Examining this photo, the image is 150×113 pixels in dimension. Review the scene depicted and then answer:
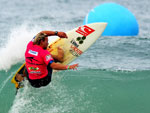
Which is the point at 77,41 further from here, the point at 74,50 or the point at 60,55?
the point at 60,55

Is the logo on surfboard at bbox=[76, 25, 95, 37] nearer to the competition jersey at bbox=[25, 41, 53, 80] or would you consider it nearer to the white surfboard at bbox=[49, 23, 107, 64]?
the white surfboard at bbox=[49, 23, 107, 64]

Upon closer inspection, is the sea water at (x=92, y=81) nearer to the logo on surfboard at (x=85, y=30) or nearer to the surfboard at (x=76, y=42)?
the surfboard at (x=76, y=42)

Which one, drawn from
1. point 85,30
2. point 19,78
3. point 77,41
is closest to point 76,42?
point 77,41

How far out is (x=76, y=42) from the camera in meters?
8.12

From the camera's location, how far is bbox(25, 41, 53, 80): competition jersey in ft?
20.3


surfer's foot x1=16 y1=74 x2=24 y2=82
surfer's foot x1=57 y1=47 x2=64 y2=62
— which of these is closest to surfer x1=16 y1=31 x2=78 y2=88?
surfer's foot x1=16 y1=74 x2=24 y2=82

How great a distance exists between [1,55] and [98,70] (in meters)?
3.26

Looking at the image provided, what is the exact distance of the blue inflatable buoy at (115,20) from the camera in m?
12.0

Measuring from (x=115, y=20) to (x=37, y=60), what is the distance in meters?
6.38

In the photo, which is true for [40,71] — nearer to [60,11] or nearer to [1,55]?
[1,55]

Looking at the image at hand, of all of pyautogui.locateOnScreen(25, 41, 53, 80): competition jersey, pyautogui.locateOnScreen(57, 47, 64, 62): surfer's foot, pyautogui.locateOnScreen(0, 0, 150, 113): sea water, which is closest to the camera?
pyautogui.locateOnScreen(25, 41, 53, 80): competition jersey

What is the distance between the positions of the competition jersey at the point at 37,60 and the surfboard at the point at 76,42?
1.36 metres

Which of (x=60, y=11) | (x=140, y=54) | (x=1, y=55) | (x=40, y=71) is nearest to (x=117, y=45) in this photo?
(x=140, y=54)

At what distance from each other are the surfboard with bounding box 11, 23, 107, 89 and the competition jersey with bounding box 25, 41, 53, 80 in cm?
136
